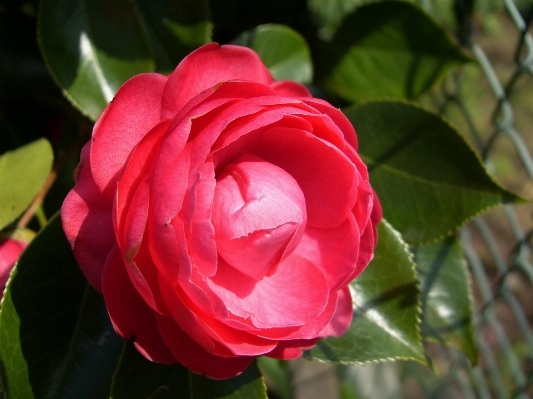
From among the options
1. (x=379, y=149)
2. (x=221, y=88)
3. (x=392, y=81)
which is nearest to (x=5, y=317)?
(x=221, y=88)

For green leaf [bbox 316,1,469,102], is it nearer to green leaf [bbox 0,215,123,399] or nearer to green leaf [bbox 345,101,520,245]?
green leaf [bbox 345,101,520,245]

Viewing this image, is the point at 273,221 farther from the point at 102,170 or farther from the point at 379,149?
the point at 379,149

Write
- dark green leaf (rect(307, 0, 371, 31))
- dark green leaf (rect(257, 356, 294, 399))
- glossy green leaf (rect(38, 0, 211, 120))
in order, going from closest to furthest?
glossy green leaf (rect(38, 0, 211, 120))
dark green leaf (rect(307, 0, 371, 31))
dark green leaf (rect(257, 356, 294, 399))

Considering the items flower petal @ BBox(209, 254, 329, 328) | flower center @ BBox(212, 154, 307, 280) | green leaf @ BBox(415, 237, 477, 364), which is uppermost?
flower center @ BBox(212, 154, 307, 280)

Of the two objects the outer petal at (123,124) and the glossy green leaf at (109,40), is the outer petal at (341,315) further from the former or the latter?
the glossy green leaf at (109,40)

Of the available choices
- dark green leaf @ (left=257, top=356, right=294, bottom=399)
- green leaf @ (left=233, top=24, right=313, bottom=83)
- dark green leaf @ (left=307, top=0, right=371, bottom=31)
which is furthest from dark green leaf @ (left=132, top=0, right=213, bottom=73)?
dark green leaf @ (left=257, top=356, right=294, bottom=399)

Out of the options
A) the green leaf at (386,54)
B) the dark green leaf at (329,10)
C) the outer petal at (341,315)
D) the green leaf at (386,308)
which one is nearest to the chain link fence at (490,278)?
the dark green leaf at (329,10)
